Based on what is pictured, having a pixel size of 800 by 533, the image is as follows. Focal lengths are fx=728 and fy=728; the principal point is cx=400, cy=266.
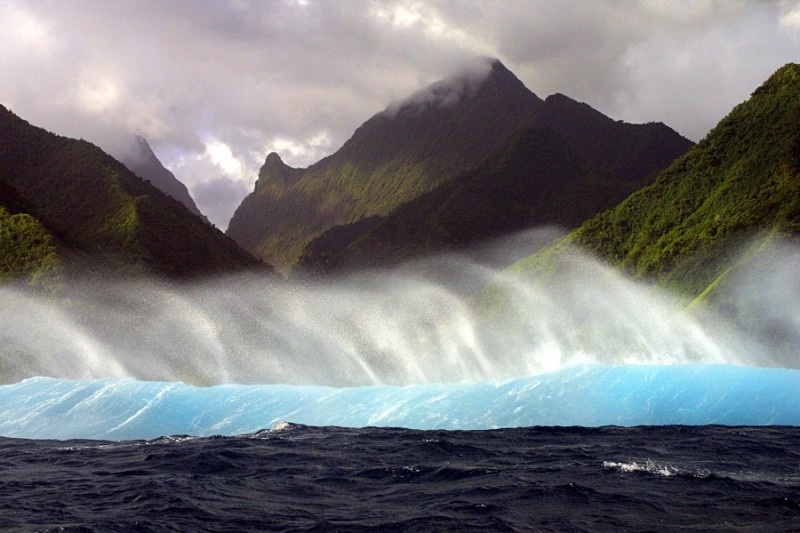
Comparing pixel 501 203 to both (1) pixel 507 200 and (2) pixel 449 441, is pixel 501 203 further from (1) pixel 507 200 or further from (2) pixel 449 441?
(2) pixel 449 441

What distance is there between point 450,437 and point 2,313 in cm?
6742

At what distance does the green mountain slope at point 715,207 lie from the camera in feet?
228

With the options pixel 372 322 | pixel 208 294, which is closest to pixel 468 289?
pixel 372 322

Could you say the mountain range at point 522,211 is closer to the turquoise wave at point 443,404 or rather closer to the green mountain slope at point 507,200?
the green mountain slope at point 507,200

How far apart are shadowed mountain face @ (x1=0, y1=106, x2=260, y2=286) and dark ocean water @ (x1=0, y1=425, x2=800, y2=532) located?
237 feet

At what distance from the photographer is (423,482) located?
1667 centimetres

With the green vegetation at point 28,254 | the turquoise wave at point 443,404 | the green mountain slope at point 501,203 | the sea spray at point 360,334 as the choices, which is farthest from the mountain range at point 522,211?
the turquoise wave at point 443,404

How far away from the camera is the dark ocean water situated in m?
13.2

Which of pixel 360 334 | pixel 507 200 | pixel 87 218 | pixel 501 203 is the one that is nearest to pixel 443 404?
pixel 360 334

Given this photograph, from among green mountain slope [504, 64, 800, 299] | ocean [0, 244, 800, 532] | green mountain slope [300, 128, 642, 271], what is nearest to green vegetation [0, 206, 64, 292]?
ocean [0, 244, 800, 532]

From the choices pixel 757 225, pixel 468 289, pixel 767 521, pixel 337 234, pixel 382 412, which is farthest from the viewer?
pixel 337 234

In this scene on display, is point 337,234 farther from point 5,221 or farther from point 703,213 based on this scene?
point 703,213

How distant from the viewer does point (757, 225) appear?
68.2m

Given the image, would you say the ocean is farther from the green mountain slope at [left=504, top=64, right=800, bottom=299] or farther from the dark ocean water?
the green mountain slope at [left=504, top=64, right=800, bottom=299]
